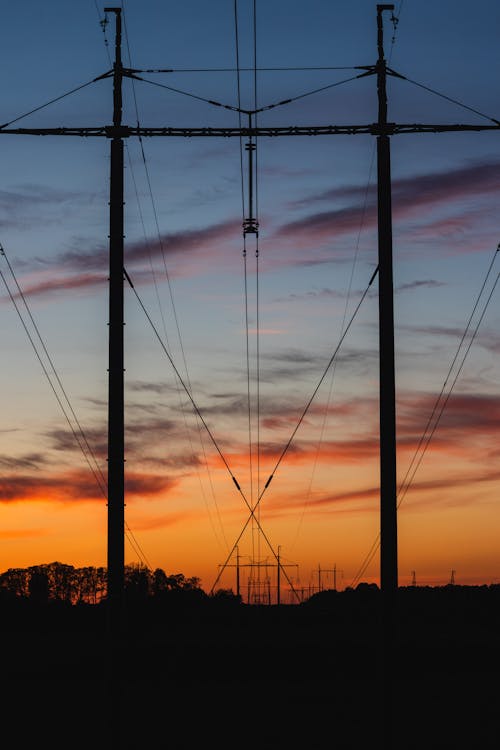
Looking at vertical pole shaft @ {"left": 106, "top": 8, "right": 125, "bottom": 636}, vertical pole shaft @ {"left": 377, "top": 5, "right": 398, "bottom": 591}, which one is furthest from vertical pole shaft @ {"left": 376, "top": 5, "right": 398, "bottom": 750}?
vertical pole shaft @ {"left": 106, "top": 8, "right": 125, "bottom": 636}

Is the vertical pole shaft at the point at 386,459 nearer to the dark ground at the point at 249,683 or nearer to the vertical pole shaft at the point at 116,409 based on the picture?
the dark ground at the point at 249,683

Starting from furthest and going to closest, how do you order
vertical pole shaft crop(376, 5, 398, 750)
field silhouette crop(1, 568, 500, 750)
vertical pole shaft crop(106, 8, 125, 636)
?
field silhouette crop(1, 568, 500, 750) < vertical pole shaft crop(106, 8, 125, 636) < vertical pole shaft crop(376, 5, 398, 750)

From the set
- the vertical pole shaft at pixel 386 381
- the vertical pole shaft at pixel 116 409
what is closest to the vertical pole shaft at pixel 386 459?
the vertical pole shaft at pixel 386 381

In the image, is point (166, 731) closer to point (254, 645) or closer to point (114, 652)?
point (114, 652)

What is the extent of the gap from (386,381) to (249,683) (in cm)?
4154

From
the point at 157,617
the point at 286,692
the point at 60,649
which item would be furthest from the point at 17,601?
the point at 286,692

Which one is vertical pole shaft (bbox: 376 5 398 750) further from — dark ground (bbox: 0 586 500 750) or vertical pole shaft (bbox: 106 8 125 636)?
vertical pole shaft (bbox: 106 8 125 636)

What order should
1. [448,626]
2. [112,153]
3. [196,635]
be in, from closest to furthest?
[112,153] → [196,635] → [448,626]

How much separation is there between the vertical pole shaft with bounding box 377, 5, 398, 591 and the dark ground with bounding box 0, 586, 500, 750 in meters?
1.26

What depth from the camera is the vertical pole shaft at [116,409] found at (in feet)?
89.6

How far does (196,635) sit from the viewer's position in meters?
104

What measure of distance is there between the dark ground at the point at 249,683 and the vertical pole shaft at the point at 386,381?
126cm

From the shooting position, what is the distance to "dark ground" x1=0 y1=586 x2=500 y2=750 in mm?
37500

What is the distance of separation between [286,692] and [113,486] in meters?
34.0
